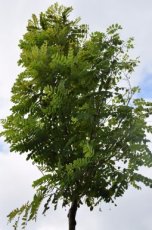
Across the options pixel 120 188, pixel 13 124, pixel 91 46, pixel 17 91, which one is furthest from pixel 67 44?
pixel 120 188

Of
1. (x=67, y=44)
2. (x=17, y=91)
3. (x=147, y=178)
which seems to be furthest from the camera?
(x=67, y=44)

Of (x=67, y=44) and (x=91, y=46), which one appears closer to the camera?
(x=91, y=46)

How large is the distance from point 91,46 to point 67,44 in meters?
1.29

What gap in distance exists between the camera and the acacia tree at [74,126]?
1440cm

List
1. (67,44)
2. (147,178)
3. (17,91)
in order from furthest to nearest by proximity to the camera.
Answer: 1. (67,44)
2. (17,91)
3. (147,178)

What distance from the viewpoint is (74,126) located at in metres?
15.2

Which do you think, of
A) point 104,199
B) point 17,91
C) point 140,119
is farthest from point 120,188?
point 17,91

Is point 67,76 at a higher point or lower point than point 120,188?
higher

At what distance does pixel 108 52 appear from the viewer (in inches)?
619

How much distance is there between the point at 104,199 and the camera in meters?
15.2

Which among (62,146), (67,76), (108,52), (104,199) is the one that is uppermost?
(108,52)

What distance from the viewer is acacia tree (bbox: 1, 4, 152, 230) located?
14398mm

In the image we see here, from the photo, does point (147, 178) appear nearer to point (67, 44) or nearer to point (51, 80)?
point (51, 80)

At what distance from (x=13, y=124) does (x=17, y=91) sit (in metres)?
1.16
